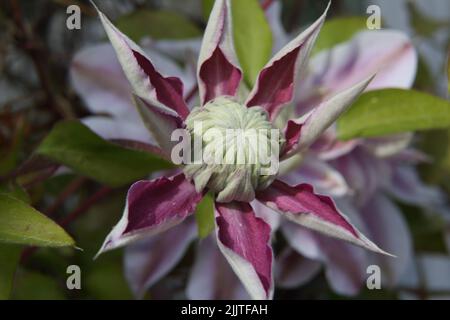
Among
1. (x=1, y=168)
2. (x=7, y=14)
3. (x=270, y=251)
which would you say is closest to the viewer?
(x=270, y=251)

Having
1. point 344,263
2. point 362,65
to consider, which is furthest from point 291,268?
point 362,65

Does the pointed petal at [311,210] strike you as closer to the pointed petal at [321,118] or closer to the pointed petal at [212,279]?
the pointed petal at [321,118]

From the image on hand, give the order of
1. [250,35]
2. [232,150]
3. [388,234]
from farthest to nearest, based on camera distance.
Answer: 1. [388,234]
2. [250,35]
3. [232,150]

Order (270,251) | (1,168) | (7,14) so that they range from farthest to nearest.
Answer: (7,14)
(1,168)
(270,251)

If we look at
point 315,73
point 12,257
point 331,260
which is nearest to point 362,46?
point 315,73

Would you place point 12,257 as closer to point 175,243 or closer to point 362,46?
point 175,243

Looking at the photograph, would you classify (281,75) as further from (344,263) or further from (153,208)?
(344,263)
